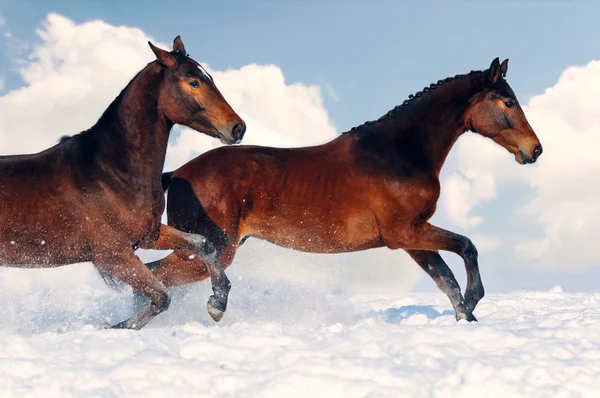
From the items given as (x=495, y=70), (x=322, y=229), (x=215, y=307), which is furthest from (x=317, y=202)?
(x=495, y=70)

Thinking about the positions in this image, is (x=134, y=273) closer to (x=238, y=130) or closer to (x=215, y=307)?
(x=215, y=307)

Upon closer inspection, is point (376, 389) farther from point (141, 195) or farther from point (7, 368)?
point (141, 195)

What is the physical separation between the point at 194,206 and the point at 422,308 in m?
3.38

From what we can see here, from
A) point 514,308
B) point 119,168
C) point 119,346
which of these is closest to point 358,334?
point 119,346

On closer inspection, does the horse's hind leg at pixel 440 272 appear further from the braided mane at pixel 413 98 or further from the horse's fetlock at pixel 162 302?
the horse's fetlock at pixel 162 302

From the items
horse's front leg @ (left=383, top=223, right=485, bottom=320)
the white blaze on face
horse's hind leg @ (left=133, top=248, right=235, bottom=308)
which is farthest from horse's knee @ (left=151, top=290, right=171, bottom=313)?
horse's front leg @ (left=383, top=223, right=485, bottom=320)

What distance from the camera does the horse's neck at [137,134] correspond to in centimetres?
584

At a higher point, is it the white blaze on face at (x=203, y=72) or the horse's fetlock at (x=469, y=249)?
the white blaze on face at (x=203, y=72)

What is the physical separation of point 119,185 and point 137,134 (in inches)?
17.9

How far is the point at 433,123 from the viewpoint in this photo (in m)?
7.07

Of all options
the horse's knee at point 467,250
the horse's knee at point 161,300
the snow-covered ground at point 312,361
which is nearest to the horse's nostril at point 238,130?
the horse's knee at point 161,300

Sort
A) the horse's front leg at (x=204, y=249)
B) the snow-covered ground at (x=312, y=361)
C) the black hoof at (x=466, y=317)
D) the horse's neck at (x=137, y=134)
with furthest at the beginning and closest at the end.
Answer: the black hoof at (x=466, y=317) → the horse's front leg at (x=204, y=249) → the horse's neck at (x=137, y=134) → the snow-covered ground at (x=312, y=361)

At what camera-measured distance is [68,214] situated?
5.73 metres

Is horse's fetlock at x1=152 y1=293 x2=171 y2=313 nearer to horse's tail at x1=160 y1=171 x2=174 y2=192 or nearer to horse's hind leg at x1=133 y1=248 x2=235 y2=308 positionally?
horse's hind leg at x1=133 y1=248 x2=235 y2=308
